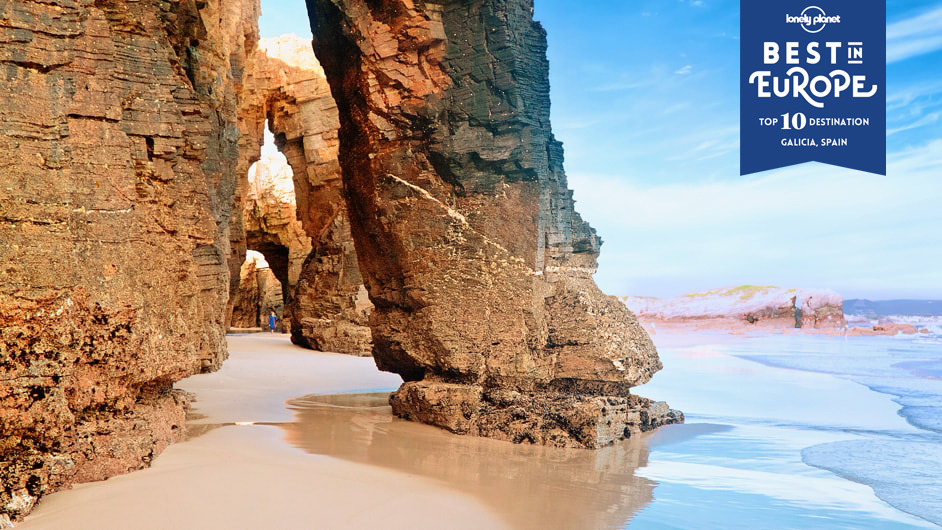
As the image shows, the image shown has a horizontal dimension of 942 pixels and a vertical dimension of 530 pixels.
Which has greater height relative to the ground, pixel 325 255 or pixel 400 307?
pixel 325 255

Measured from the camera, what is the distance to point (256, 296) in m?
29.7

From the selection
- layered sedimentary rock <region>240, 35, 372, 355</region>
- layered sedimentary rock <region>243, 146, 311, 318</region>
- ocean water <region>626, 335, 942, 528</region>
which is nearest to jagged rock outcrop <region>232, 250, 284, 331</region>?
layered sedimentary rock <region>243, 146, 311, 318</region>

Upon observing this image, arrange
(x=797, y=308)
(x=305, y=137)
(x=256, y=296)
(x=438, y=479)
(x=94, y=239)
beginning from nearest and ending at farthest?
(x=94, y=239)
(x=438, y=479)
(x=305, y=137)
(x=797, y=308)
(x=256, y=296)

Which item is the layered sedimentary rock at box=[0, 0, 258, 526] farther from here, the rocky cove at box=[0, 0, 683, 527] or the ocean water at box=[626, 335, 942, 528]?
the ocean water at box=[626, 335, 942, 528]

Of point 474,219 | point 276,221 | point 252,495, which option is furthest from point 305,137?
point 252,495

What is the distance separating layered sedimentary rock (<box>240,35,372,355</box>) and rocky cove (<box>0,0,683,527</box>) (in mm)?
7743

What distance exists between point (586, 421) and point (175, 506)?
3602 millimetres

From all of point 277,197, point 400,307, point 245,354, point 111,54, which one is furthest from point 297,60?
point 111,54

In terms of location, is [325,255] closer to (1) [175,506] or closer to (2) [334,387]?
(2) [334,387]

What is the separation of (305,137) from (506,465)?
15.1 m

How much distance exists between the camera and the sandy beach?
4.29 m

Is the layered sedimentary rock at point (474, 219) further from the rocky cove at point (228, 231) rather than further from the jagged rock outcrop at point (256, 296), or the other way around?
the jagged rock outcrop at point (256, 296)

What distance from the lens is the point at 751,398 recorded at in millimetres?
11547

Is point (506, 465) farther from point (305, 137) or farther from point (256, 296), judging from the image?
point (256, 296)
